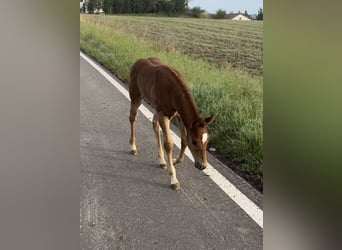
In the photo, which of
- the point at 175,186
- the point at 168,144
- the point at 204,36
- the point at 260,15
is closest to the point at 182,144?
the point at 168,144

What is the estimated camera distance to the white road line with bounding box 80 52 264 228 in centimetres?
111

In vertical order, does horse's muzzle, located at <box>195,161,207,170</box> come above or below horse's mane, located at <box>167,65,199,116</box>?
below

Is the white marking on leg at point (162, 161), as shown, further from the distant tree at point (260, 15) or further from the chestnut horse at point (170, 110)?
the distant tree at point (260, 15)

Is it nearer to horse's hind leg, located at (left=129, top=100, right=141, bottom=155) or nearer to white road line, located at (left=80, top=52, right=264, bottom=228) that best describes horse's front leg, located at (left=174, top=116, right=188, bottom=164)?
white road line, located at (left=80, top=52, right=264, bottom=228)

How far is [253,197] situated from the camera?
3.69ft

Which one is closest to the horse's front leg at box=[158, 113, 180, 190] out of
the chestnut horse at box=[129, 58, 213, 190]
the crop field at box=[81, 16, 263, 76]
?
the chestnut horse at box=[129, 58, 213, 190]

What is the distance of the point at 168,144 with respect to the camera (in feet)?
4.17

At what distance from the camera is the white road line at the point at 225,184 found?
111 cm

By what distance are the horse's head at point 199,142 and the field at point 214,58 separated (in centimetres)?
3

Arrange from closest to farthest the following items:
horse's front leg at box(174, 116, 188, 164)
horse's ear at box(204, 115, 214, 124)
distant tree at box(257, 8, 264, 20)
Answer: distant tree at box(257, 8, 264, 20) → horse's ear at box(204, 115, 214, 124) → horse's front leg at box(174, 116, 188, 164)

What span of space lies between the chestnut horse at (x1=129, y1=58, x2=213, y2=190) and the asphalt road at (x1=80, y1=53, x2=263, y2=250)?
3 centimetres

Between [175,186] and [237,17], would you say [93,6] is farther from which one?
[175,186]
